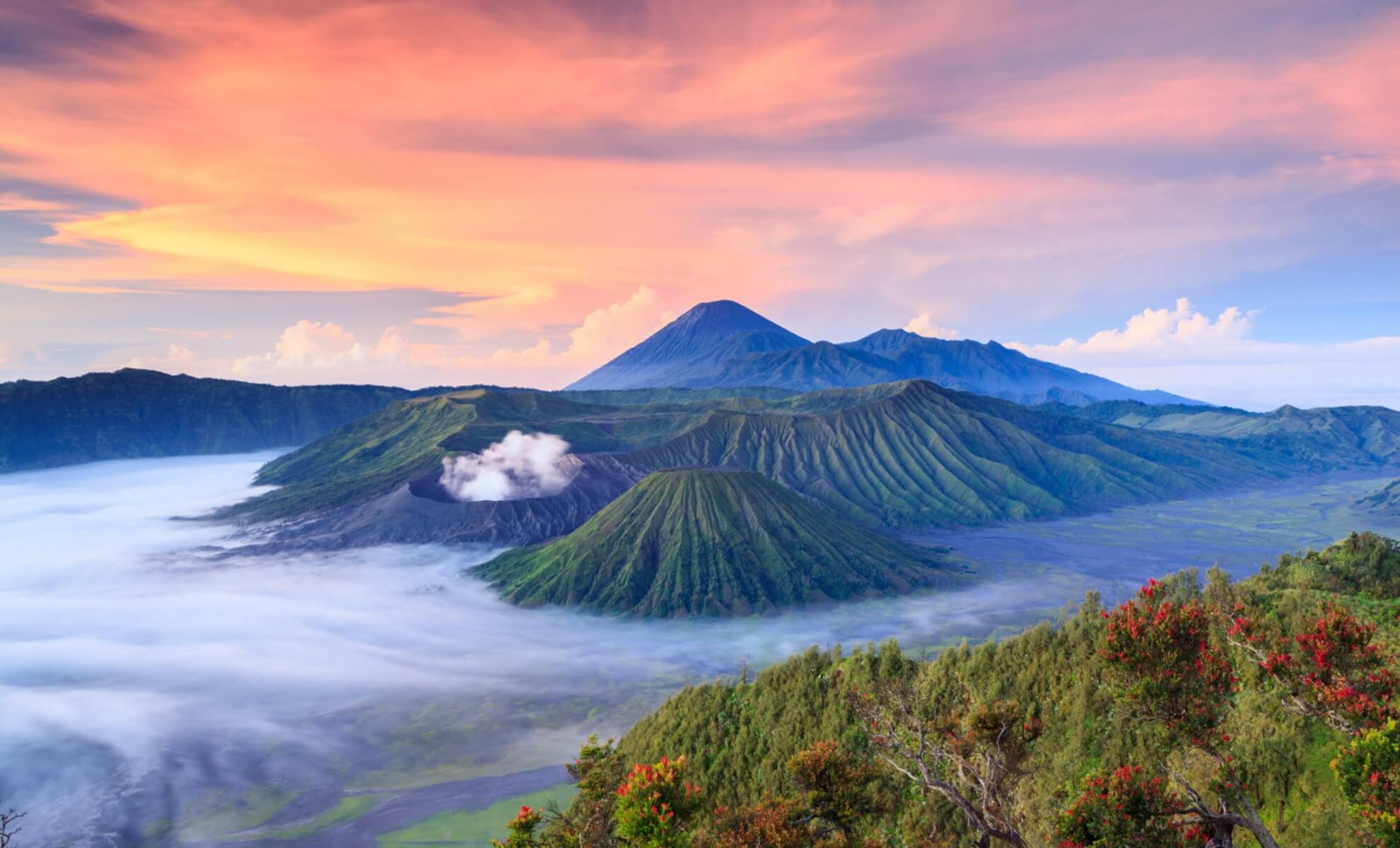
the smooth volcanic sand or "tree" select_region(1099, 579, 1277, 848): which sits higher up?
"tree" select_region(1099, 579, 1277, 848)

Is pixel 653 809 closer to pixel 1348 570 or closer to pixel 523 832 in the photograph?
pixel 523 832

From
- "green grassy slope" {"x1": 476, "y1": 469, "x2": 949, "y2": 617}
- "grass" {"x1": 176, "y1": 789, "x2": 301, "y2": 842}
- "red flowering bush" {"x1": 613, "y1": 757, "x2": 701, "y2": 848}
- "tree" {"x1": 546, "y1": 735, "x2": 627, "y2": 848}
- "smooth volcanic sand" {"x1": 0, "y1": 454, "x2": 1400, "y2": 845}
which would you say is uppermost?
"red flowering bush" {"x1": 613, "y1": 757, "x2": 701, "y2": 848}

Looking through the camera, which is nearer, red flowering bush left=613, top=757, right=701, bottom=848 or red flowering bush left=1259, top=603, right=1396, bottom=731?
red flowering bush left=1259, top=603, right=1396, bottom=731

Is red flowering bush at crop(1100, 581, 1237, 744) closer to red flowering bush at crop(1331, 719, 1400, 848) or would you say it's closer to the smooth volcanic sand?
red flowering bush at crop(1331, 719, 1400, 848)

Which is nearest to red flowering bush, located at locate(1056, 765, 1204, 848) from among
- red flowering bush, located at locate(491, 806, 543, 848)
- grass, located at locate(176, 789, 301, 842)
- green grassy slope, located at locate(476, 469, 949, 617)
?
red flowering bush, located at locate(491, 806, 543, 848)

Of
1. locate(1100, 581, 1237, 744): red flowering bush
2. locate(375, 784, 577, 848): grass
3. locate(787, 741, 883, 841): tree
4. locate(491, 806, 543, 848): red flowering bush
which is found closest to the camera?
locate(1100, 581, 1237, 744): red flowering bush

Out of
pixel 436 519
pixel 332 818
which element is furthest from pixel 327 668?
pixel 436 519

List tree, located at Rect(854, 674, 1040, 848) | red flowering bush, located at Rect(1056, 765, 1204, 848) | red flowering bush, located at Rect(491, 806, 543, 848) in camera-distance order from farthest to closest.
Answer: red flowering bush, located at Rect(491, 806, 543, 848)
tree, located at Rect(854, 674, 1040, 848)
red flowering bush, located at Rect(1056, 765, 1204, 848)
